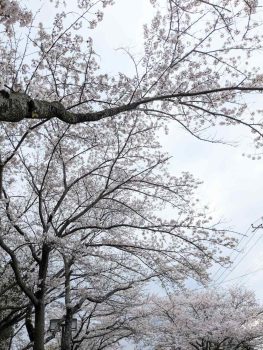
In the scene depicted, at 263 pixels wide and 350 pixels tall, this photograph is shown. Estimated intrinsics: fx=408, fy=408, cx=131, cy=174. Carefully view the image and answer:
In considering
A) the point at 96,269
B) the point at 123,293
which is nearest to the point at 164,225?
the point at 96,269

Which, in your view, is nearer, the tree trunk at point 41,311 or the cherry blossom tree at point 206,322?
the tree trunk at point 41,311

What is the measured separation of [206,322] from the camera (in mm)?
20359

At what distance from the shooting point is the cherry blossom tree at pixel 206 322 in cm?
2019

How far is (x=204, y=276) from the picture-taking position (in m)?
8.82

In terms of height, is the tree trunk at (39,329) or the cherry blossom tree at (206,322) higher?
the cherry blossom tree at (206,322)

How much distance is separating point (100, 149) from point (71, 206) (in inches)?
131

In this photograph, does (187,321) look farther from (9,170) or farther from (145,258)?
(9,170)

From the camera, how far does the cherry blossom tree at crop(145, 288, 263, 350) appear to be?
2019cm

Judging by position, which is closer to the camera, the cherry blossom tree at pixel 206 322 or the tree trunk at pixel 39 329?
the tree trunk at pixel 39 329

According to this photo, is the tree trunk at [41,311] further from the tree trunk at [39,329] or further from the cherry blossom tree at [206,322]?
the cherry blossom tree at [206,322]

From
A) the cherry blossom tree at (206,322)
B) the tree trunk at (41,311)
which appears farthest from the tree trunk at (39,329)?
the cherry blossom tree at (206,322)

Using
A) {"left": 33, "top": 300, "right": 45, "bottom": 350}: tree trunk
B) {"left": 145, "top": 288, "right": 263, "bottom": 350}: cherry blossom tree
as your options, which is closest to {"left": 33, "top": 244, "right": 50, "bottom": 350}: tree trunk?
{"left": 33, "top": 300, "right": 45, "bottom": 350}: tree trunk

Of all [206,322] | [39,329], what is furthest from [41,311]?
[206,322]

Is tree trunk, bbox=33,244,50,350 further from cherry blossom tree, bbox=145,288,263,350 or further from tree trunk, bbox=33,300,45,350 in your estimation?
cherry blossom tree, bbox=145,288,263,350
